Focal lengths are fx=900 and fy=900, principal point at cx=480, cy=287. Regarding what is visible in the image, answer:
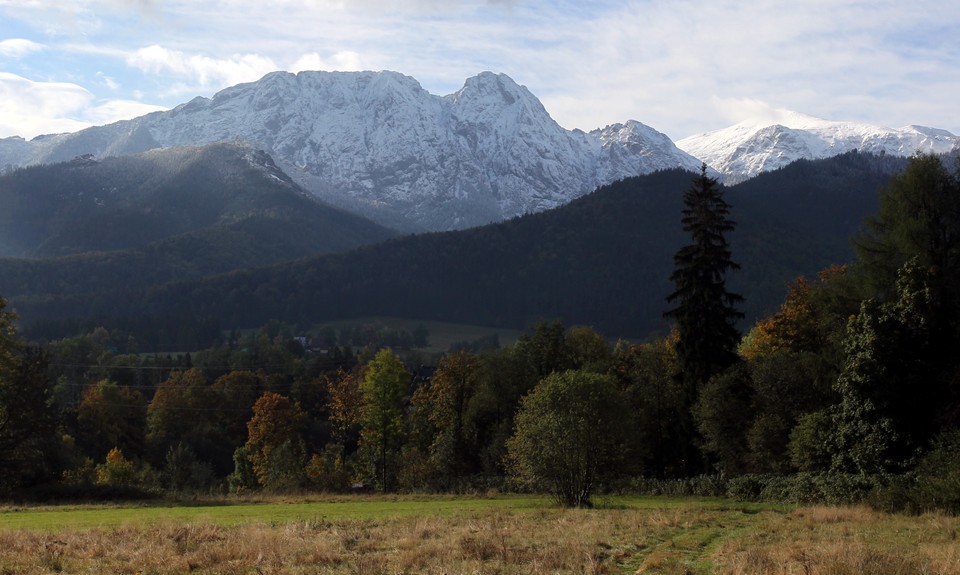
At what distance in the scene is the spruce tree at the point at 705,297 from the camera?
6141 cm

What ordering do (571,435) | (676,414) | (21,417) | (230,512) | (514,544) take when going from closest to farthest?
(514,544) → (230,512) → (571,435) → (21,417) → (676,414)

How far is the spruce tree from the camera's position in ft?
201

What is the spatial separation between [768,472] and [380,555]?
39066 mm

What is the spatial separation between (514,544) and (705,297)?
38.2 metres

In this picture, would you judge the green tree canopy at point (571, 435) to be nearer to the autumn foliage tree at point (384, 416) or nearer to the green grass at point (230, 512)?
the green grass at point (230, 512)

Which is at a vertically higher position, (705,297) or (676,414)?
(705,297)

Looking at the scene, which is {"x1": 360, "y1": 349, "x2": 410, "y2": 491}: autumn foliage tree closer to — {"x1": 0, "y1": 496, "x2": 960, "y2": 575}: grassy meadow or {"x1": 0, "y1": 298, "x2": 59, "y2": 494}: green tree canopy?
{"x1": 0, "y1": 298, "x2": 59, "y2": 494}: green tree canopy

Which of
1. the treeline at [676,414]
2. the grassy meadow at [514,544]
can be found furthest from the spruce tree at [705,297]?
the grassy meadow at [514,544]

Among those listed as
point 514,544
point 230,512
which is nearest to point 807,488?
point 514,544

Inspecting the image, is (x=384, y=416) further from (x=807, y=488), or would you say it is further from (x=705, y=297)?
(x=807, y=488)

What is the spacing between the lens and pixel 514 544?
86.5ft

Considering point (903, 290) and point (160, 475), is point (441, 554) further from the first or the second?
point (160, 475)

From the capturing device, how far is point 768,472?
57.1m

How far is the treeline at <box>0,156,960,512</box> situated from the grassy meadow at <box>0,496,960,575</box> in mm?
8850
